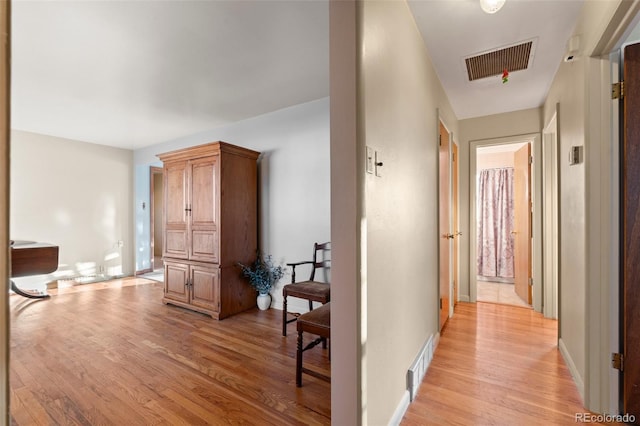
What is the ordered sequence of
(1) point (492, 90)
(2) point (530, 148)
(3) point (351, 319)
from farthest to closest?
(2) point (530, 148) < (1) point (492, 90) < (3) point (351, 319)

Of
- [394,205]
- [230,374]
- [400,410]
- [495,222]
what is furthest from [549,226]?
[230,374]

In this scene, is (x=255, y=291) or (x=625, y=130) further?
(x=255, y=291)

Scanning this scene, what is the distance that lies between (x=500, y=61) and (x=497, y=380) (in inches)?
98.3

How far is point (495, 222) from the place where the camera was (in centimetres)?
542

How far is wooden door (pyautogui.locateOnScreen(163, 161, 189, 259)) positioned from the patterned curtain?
5.03 metres

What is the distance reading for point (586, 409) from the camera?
1768 mm

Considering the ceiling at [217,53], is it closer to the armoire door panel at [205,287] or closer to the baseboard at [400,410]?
the armoire door panel at [205,287]

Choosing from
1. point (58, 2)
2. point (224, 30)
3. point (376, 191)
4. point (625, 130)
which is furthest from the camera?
point (224, 30)

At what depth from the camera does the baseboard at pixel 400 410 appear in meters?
1.58

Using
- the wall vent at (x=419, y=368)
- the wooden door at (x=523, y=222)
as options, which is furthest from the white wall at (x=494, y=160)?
the wall vent at (x=419, y=368)

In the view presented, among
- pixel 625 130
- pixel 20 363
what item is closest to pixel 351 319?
pixel 625 130

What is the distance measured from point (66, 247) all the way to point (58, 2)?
14.4 feet

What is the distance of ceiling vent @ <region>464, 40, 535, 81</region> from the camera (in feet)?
7.66

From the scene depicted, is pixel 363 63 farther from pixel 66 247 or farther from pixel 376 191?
pixel 66 247
